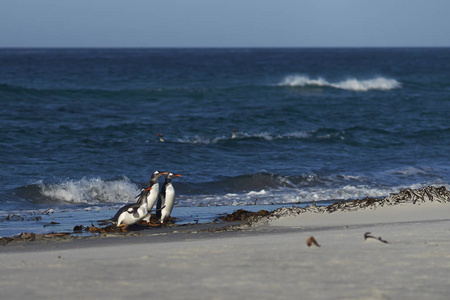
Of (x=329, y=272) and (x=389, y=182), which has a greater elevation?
(x=329, y=272)

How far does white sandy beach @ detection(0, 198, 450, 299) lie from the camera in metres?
4.20

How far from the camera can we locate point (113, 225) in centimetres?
816

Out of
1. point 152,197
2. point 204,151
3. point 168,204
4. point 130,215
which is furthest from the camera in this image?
point 204,151

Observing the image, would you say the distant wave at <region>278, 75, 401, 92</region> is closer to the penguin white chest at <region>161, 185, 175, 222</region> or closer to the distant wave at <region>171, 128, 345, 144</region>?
the distant wave at <region>171, 128, 345, 144</region>

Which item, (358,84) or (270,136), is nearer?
(270,136)

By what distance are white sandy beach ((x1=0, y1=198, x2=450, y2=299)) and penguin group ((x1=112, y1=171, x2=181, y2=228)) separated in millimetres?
1275

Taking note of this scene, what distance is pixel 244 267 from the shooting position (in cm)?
482

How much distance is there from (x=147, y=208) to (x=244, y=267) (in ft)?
13.2

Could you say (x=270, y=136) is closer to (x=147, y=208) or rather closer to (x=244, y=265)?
(x=147, y=208)

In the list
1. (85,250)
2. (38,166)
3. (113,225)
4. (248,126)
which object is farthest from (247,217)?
(248,126)

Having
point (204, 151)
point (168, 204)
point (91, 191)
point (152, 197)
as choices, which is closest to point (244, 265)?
point (168, 204)

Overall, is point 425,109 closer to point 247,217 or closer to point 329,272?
point 247,217

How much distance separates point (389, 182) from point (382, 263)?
28.4 ft

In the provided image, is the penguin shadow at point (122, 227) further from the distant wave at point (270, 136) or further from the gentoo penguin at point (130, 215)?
the distant wave at point (270, 136)
